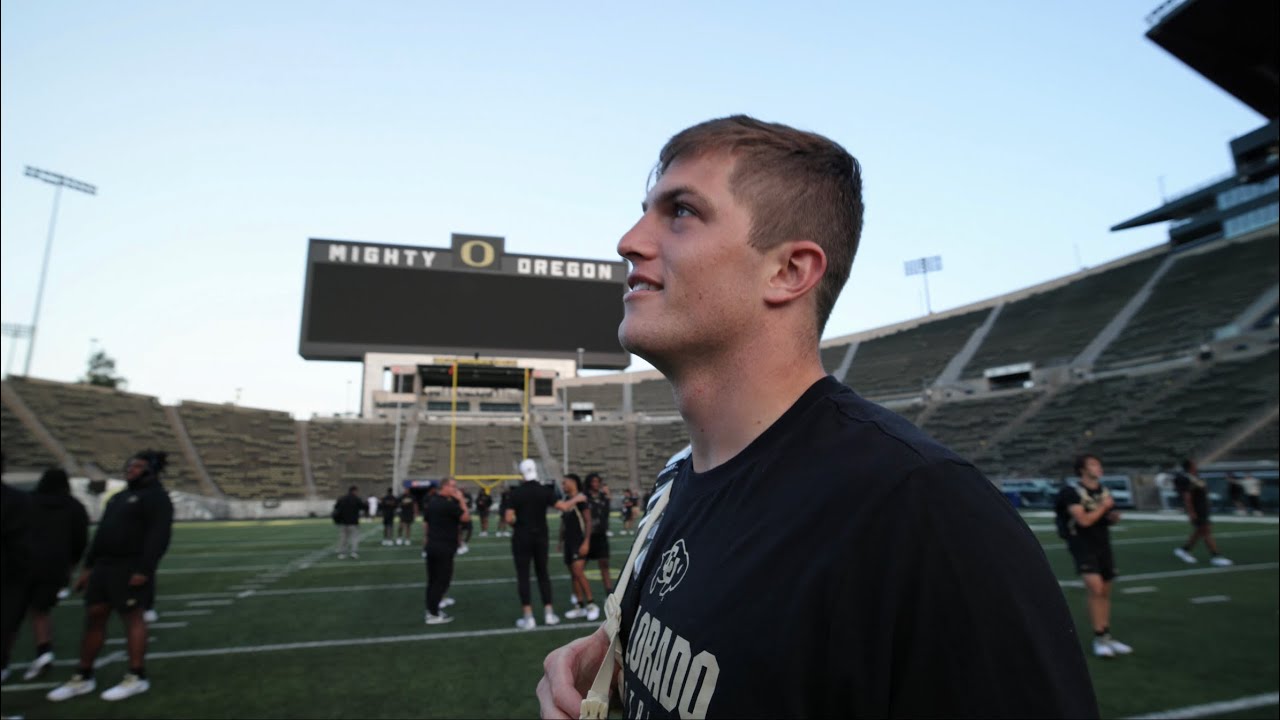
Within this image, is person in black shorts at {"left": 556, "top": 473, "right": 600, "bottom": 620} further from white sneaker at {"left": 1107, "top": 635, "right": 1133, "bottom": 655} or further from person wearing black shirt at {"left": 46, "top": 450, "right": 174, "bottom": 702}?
white sneaker at {"left": 1107, "top": 635, "right": 1133, "bottom": 655}

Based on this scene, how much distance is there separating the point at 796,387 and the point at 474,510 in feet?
110

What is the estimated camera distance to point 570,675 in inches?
50.2

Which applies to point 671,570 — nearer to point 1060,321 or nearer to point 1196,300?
point 1196,300

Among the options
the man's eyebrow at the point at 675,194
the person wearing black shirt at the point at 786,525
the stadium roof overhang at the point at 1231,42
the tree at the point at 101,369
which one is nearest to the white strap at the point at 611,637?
the person wearing black shirt at the point at 786,525

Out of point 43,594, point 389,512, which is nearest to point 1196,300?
point 389,512

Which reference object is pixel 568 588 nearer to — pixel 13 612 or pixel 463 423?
pixel 13 612

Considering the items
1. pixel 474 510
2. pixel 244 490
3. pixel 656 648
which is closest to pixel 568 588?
pixel 656 648

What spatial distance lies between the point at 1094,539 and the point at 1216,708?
6.04 feet

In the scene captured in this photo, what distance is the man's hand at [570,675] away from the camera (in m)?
1.17

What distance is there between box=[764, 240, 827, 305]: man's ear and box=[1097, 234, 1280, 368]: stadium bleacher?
41464mm

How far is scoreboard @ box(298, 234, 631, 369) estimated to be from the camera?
3916cm

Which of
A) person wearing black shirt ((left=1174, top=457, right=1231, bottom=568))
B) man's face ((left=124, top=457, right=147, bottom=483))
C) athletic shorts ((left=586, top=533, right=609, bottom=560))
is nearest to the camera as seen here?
man's face ((left=124, top=457, right=147, bottom=483))

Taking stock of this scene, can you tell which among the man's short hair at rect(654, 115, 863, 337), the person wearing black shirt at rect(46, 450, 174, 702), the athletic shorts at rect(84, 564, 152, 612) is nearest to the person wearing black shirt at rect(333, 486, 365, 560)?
the person wearing black shirt at rect(46, 450, 174, 702)

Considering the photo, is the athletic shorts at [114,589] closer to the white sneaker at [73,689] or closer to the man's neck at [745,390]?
the white sneaker at [73,689]
